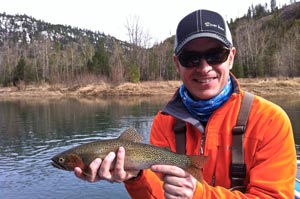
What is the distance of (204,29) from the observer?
2.90m

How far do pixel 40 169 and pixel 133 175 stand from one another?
12.8 meters

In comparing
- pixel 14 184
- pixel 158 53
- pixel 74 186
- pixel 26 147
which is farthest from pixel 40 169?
pixel 158 53

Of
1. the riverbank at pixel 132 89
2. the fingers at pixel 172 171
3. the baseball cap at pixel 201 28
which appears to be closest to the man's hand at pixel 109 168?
the fingers at pixel 172 171

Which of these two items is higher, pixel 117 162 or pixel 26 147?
pixel 117 162

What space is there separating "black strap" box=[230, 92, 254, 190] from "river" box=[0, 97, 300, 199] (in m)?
9.19

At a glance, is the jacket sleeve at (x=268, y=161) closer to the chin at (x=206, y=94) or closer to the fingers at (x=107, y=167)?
the chin at (x=206, y=94)

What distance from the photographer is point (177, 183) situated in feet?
8.41

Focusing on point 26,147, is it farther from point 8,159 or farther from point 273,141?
point 273,141

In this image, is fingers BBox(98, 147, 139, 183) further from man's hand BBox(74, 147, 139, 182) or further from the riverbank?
the riverbank

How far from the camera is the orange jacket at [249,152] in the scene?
267 centimetres

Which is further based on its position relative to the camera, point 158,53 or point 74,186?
point 158,53

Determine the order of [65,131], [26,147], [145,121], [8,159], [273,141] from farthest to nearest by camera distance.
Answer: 1. [145,121]
2. [65,131]
3. [26,147]
4. [8,159]
5. [273,141]

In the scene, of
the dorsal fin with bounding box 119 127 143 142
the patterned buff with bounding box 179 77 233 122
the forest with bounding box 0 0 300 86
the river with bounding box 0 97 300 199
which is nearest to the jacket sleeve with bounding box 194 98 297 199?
the patterned buff with bounding box 179 77 233 122

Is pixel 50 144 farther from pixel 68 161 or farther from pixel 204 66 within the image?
pixel 204 66
